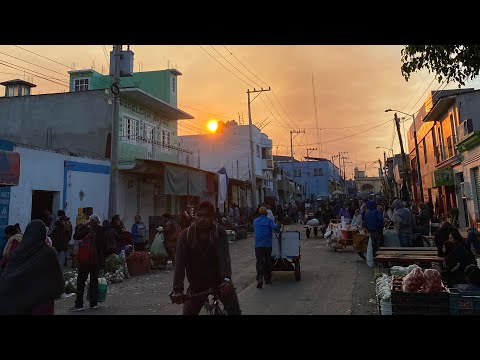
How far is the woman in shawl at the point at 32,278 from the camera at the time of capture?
3953mm

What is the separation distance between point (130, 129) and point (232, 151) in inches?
875

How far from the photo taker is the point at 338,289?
8555 mm

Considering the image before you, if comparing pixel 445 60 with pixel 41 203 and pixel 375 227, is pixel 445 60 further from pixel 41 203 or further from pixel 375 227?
pixel 41 203

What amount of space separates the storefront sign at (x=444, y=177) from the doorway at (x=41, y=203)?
75.4ft

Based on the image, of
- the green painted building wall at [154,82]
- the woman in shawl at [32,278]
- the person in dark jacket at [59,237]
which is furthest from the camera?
the green painted building wall at [154,82]

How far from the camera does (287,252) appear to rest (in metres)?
9.77

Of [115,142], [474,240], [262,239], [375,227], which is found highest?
A: [115,142]

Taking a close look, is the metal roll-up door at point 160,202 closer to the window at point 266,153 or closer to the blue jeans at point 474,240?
the blue jeans at point 474,240

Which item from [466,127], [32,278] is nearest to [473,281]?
[32,278]

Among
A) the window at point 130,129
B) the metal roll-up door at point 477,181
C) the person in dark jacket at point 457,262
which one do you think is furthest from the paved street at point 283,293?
the metal roll-up door at point 477,181
